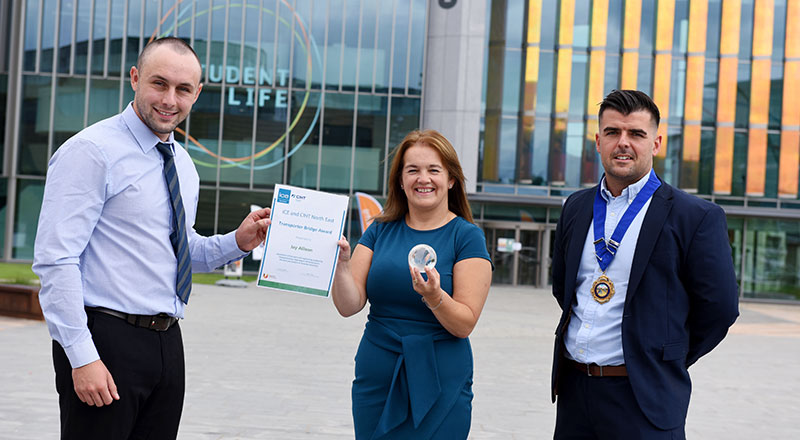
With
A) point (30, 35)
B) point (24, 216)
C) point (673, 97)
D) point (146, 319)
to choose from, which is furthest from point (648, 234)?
point (30, 35)

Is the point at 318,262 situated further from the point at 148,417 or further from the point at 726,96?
the point at 726,96

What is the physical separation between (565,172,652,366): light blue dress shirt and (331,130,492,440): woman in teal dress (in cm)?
40

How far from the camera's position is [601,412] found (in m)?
3.24

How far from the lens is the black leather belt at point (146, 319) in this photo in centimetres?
286

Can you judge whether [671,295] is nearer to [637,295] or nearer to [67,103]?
[637,295]

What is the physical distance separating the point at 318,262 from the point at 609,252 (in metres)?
1.20

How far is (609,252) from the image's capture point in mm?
3256

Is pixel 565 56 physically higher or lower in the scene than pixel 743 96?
higher

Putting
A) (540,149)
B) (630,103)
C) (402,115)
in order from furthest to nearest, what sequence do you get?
(540,149), (402,115), (630,103)

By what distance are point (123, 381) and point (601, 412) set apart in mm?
1849

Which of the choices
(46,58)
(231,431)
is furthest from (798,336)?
(46,58)

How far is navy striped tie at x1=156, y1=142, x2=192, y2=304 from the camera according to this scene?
305 cm

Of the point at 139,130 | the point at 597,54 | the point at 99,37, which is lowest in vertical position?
the point at 139,130

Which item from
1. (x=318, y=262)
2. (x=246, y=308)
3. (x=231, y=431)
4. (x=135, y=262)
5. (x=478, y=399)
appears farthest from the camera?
(x=246, y=308)
